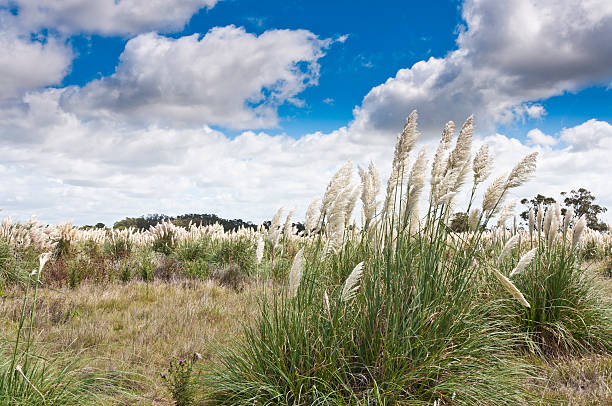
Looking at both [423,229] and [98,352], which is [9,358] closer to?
[98,352]

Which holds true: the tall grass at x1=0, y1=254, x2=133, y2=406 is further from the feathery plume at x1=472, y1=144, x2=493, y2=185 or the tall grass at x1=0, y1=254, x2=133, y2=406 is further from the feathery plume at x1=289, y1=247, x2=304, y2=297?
the feathery plume at x1=472, y1=144, x2=493, y2=185

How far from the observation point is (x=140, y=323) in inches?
248

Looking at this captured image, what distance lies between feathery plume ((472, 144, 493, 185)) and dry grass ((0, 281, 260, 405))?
238 cm

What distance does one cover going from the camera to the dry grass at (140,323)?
475 cm

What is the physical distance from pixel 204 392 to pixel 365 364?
155cm

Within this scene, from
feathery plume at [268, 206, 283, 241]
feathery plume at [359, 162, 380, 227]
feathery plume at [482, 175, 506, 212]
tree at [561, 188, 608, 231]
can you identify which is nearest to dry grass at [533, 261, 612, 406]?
feathery plume at [482, 175, 506, 212]

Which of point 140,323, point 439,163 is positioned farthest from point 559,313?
point 140,323

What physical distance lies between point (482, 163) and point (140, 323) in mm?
5287

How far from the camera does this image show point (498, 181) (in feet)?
12.0

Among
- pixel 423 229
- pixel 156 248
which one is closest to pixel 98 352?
pixel 423 229

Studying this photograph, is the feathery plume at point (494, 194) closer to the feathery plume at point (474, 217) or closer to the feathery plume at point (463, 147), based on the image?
the feathery plume at point (463, 147)

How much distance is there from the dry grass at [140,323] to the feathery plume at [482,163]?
2377mm

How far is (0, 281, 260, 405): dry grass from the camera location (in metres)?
4.75

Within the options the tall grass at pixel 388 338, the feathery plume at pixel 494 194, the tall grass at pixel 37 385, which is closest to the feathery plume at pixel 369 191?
the tall grass at pixel 388 338
